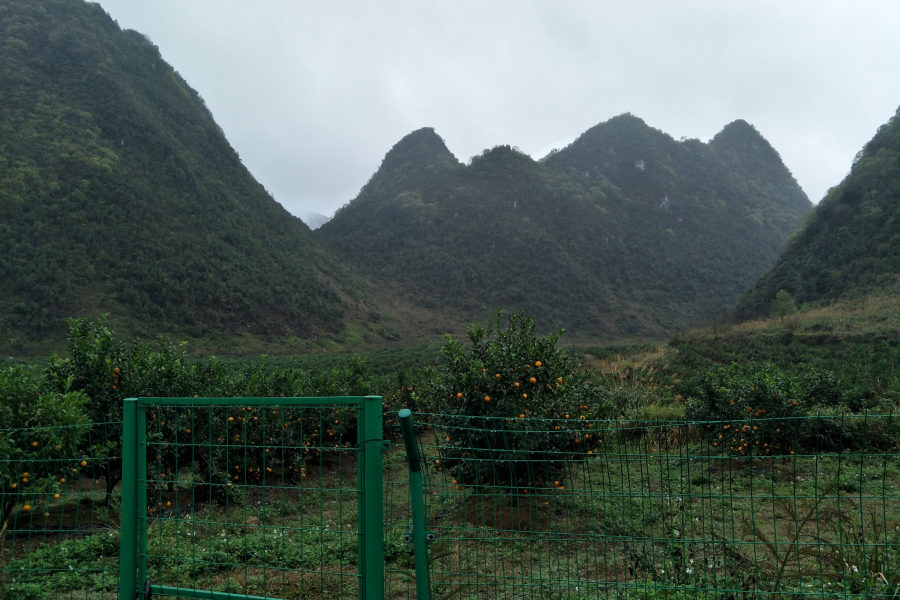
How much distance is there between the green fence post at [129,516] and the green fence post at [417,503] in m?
1.43

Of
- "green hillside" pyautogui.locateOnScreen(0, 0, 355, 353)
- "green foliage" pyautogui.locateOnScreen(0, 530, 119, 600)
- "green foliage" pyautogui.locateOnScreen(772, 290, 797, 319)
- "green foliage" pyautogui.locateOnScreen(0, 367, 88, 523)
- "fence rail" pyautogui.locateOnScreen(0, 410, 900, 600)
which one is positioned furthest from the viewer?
"green hillside" pyautogui.locateOnScreen(0, 0, 355, 353)

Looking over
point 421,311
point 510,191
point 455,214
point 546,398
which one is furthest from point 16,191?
point 510,191

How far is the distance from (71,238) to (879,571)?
4890 centimetres

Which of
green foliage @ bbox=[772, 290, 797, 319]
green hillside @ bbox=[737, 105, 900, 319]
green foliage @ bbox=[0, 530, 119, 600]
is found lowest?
green foliage @ bbox=[0, 530, 119, 600]

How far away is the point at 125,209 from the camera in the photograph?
46.3m

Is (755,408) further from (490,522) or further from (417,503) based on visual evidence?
(417,503)

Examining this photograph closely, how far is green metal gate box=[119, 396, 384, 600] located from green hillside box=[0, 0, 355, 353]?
1294 inches

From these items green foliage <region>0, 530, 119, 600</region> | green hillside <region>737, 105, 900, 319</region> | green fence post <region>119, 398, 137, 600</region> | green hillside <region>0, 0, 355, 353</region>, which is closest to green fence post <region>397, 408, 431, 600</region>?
green fence post <region>119, 398, 137, 600</region>

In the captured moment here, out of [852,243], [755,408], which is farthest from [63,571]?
[852,243]

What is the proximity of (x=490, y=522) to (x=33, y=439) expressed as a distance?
3884 millimetres

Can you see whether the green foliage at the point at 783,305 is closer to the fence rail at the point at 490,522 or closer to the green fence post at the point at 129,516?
the fence rail at the point at 490,522

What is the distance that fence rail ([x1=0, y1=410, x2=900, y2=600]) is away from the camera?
2.83 m

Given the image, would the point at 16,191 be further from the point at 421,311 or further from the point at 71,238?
the point at 421,311

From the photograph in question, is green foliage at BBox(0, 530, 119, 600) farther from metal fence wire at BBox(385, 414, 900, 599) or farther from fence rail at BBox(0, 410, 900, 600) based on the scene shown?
metal fence wire at BBox(385, 414, 900, 599)
